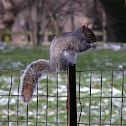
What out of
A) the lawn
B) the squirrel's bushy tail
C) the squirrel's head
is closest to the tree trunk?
the lawn

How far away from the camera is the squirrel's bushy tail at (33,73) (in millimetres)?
1845

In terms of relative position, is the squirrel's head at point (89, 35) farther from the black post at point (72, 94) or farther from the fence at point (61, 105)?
the fence at point (61, 105)

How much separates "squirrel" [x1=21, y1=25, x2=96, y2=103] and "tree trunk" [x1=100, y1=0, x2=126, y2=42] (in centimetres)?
836

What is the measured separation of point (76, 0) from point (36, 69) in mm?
8902

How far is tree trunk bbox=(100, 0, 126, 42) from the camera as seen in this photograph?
10344mm

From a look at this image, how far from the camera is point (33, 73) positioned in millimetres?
1862

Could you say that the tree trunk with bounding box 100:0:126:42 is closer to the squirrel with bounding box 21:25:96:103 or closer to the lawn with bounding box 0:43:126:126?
the lawn with bounding box 0:43:126:126

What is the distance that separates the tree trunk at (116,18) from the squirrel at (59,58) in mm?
8357

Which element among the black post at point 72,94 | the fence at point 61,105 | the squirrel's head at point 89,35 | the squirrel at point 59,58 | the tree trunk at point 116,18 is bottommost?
the fence at point 61,105

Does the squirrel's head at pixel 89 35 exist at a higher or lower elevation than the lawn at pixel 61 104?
higher

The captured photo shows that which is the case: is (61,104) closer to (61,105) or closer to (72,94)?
(61,105)

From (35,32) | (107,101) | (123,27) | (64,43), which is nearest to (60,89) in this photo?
(107,101)

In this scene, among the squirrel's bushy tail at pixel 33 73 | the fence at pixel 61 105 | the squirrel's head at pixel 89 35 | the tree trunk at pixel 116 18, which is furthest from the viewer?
the tree trunk at pixel 116 18

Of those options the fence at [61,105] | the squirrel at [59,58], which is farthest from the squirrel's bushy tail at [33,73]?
the fence at [61,105]
